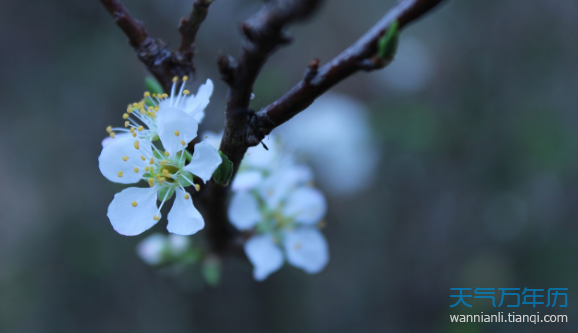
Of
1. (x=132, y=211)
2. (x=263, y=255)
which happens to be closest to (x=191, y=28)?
(x=132, y=211)

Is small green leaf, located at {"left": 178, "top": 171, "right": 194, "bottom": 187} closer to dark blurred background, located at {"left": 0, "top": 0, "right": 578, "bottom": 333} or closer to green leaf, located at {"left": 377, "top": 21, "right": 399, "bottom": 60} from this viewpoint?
green leaf, located at {"left": 377, "top": 21, "right": 399, "bottom": 60}

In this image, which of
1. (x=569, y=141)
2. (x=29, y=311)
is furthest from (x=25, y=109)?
(x=569, y=141)

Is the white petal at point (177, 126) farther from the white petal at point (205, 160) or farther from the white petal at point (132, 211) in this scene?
the white petal at point (132, 211)

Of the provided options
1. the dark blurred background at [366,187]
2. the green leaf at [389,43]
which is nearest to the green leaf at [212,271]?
the green leaf at [389,43]

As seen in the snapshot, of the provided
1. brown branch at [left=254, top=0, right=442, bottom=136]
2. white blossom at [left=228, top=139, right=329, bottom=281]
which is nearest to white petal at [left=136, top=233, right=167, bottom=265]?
white blossom at [left=228, top=139, right=329, bottom=281]

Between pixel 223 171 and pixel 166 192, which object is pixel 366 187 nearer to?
pixel 166 192

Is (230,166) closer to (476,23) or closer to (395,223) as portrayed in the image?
(395,223)

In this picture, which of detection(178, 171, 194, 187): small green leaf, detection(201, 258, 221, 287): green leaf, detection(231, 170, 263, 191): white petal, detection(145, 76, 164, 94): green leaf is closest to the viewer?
detection(178, 171, 194, 187): small green leaf
